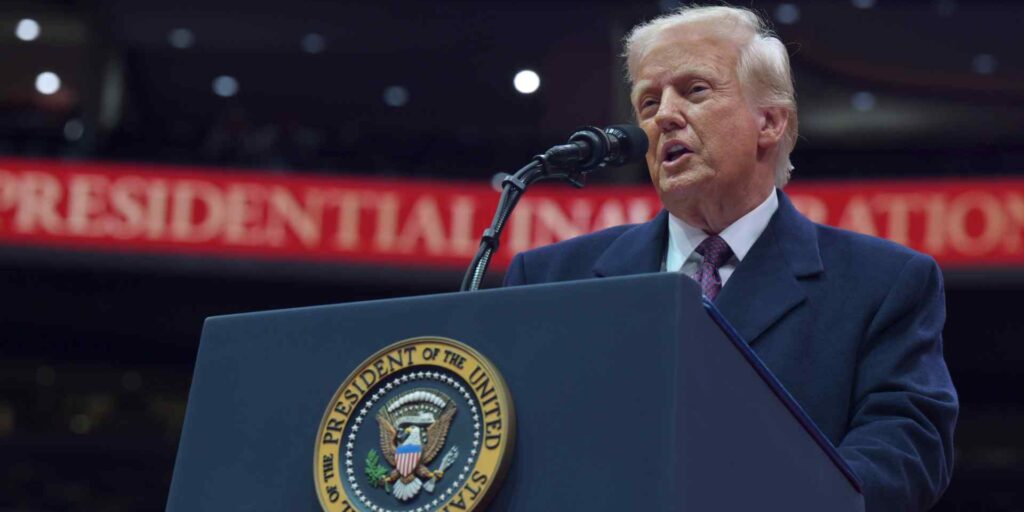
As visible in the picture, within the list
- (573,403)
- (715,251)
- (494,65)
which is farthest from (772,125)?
(494,65)

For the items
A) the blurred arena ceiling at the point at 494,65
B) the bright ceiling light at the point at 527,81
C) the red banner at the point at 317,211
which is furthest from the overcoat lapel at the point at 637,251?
the bright ceiling light at the point at 527,81

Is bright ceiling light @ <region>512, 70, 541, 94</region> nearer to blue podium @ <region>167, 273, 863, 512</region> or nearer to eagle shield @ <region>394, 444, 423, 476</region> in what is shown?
blue podium @ <region>167, 273, 863, 512</region>

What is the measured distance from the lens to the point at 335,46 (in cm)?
1241

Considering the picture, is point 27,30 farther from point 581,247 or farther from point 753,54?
point 753,54

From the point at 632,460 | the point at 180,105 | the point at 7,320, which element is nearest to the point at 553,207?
the point at 7,320

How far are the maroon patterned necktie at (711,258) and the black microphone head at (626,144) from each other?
0.23 metres

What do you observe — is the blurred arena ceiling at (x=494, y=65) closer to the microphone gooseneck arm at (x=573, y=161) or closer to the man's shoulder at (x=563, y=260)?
the man's shoulder at (x=563, y=260)

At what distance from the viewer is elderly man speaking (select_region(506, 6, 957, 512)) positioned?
4.90ft

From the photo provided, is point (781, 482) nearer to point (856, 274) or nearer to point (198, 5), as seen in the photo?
point (856, 274)

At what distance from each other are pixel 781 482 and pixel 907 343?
45 cm

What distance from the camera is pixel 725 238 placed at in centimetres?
171

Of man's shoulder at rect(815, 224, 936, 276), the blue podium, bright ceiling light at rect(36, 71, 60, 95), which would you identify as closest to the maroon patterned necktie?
man's shoulder at rect(815, 224, 936, 276)

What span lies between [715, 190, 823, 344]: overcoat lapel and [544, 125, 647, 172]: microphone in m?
Answer: 0.20

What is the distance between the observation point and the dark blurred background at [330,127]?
10445 mm
